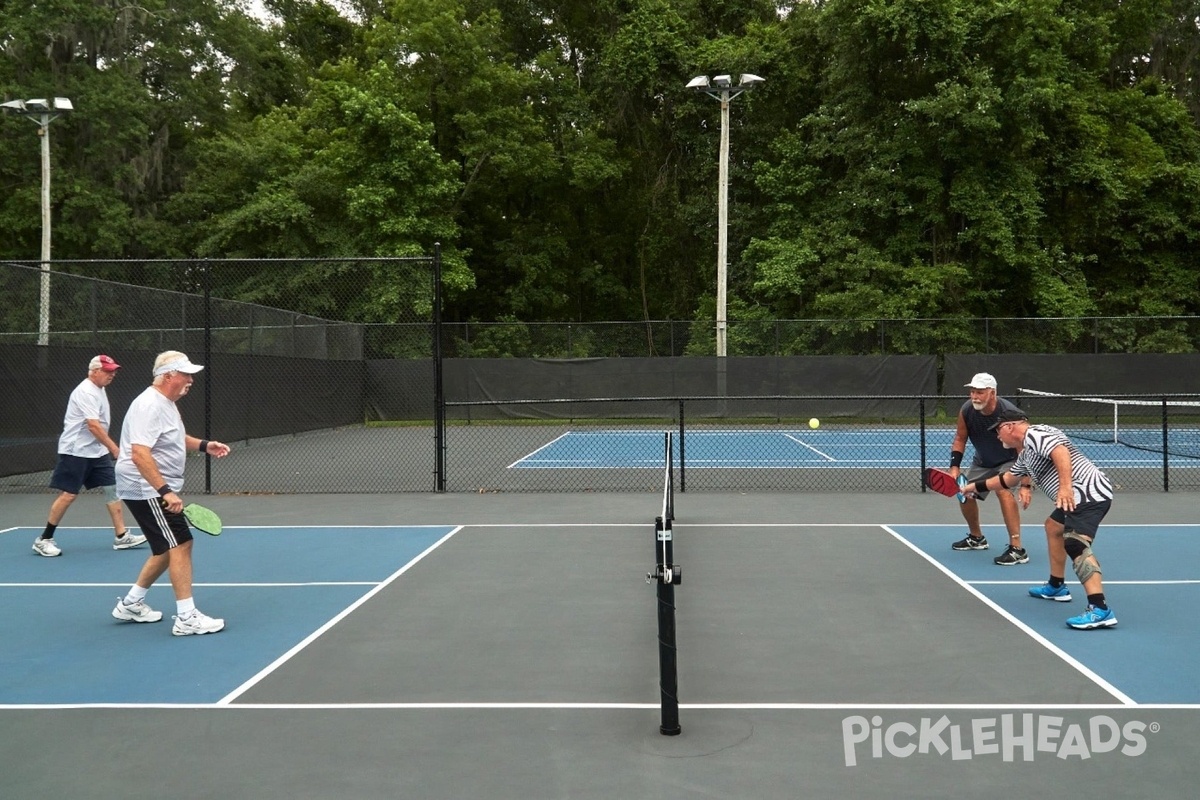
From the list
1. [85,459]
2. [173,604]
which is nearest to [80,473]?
[85,459]

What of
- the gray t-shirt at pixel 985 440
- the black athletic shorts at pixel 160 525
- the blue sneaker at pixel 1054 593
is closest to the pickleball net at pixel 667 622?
the black athletic shorts at pixel 160 525

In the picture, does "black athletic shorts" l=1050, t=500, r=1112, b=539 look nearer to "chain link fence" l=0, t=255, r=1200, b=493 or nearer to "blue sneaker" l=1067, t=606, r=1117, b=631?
"blue sneaker" l=1067, t=606, r=1117, b=631

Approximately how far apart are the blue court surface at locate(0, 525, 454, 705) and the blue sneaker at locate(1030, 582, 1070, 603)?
491 cm

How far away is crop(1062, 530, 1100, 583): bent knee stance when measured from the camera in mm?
6590

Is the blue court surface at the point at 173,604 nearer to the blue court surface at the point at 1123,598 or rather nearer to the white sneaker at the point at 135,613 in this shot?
the white sneaker at the point at 135,613

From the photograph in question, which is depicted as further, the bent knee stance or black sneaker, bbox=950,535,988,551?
black sneaker, bbox=950,535,988,551

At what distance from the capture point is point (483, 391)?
26.5 m

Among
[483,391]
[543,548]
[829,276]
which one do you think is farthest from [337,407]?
[543,548]

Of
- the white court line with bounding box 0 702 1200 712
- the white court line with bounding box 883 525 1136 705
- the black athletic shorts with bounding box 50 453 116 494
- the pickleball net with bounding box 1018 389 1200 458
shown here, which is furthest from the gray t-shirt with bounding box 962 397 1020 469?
the pickleball net with bounding box 1018 389 1200 458

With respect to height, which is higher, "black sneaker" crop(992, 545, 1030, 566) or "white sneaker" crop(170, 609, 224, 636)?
"black sneaker" crop(992, 545, 1030, 566)

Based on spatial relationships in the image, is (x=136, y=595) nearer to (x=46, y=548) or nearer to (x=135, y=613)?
(x=135, y=613)

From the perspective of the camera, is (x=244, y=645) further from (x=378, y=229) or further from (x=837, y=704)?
(x=378, y=229)

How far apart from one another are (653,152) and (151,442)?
33.0 m

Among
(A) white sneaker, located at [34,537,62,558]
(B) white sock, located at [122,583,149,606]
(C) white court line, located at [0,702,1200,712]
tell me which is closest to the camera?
(C) white court line, located at [0,702,1200,712]
